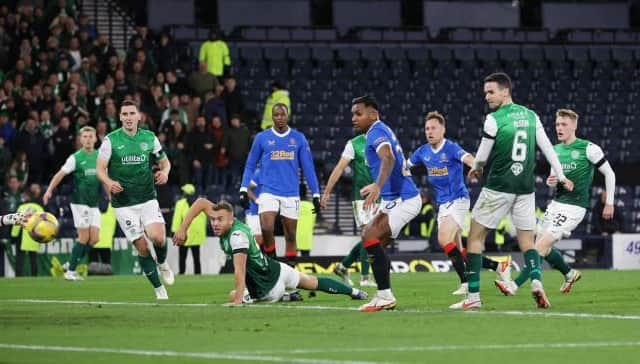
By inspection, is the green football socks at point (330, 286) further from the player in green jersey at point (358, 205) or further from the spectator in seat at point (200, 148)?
the spectator in seat at point (200, 148)

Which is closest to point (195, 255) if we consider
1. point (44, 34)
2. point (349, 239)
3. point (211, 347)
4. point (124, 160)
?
point (349, 239)

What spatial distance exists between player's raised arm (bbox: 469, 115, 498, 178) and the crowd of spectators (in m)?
15.3

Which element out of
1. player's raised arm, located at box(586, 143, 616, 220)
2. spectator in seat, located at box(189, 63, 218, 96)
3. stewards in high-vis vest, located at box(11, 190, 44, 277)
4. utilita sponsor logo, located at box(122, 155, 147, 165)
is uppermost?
spectator in seat, located at box(189, 63, 218, 96)

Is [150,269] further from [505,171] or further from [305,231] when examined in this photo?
[305,231]

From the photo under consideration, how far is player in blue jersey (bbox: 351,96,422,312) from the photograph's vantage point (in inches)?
586

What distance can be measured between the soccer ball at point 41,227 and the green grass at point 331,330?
33.0 inches

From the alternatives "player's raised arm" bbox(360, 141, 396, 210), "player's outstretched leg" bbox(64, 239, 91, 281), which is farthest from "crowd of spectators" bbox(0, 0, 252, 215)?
"player's raised arm" bbox(360, 141, 396, 210)

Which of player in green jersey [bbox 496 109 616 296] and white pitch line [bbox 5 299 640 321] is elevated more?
player in green jersey [bbox 496 109 616 296]

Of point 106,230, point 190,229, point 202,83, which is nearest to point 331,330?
point 190,229

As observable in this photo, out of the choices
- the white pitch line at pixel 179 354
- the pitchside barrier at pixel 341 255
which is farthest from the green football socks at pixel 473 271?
the pitchside barrier at pixel 341 255

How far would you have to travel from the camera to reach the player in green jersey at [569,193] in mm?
18859

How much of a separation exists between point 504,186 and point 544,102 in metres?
26.9

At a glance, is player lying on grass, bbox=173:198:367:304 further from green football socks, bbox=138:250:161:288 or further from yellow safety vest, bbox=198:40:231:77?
yellow safety vest, bbox=198:40:231:77

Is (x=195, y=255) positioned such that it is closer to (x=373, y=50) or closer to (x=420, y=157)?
(x=420, y=157)
